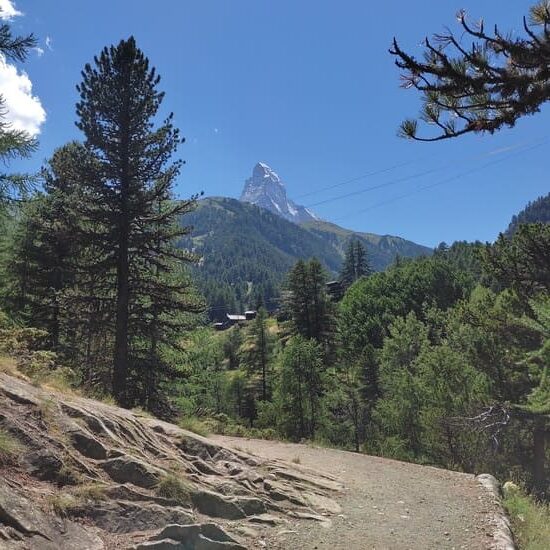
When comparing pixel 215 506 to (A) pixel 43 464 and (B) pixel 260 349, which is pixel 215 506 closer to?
(A) pixel 43 464

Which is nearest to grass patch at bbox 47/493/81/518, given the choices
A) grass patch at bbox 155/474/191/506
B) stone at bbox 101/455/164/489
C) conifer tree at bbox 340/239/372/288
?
stone at bbox 101/455/164/489

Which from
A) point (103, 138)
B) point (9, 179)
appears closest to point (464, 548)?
point (9, 179)

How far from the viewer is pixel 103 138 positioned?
16.4 m

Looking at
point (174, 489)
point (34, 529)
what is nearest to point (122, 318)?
point (174, 489)

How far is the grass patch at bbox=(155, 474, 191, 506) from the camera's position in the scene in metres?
6.62

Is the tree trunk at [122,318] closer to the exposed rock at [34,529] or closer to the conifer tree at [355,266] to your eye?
the exposed rock at [34,529]

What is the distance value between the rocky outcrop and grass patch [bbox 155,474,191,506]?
0.05ft

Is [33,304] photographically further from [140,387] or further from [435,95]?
[435,95]

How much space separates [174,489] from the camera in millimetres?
6715

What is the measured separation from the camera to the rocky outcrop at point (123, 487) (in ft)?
17.2

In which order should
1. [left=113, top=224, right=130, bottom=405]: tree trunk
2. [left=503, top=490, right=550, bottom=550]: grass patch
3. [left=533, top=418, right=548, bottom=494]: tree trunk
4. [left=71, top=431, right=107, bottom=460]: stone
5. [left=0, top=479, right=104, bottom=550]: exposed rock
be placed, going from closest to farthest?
1. [left=0, top=479, right=104, bottom=550]: exposed rock
2. [left=71, top=431, right=107, bottom=460]: stone
3. [left=503, top=490, right=550, bottom=550]: grass patch
4. [left=113, top=224, right=130, bottom=405]: tree trunk
5. [left=533, top=418, right=548, bottom=494]: tree trunk

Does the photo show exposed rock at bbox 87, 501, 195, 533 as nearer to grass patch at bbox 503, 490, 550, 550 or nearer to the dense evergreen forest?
the dense evergreen forest

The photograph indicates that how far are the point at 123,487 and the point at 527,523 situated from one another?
25.1ft

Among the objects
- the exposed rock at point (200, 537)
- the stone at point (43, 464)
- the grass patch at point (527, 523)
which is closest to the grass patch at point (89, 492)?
the stone at point (43, 464)
